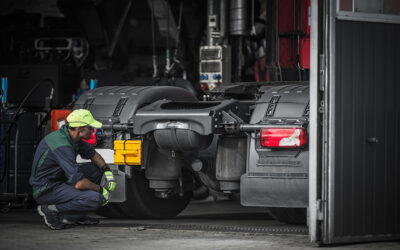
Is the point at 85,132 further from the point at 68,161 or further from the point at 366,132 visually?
the point at 366,132

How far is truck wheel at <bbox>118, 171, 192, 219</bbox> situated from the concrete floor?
5.9 inches

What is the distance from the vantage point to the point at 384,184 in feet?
25.3

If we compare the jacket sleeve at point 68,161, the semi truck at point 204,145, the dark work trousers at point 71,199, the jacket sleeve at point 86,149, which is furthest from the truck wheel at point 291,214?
the jacket sleeve at point 68,161

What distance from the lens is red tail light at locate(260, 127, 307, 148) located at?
821 cm

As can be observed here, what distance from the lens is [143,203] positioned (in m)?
9.72

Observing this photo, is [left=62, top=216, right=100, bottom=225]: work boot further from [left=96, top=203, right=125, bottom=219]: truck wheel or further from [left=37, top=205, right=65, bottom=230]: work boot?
[left=96, top=203, right=125, bottom=219]: truck wheel

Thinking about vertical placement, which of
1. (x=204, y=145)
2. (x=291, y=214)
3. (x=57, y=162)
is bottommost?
(x=291, y=214)

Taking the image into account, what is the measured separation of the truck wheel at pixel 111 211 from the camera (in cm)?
995

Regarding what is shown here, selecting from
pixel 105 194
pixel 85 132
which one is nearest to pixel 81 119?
pixel 85 132

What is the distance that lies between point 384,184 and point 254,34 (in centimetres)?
903

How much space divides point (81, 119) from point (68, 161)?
1.57 feet

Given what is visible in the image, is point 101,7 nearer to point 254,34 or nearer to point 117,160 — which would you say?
point 254,34

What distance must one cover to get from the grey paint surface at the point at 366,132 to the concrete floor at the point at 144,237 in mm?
211

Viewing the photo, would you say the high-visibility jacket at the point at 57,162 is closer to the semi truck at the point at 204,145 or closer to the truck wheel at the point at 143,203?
the semi truck at the point at 204,145
